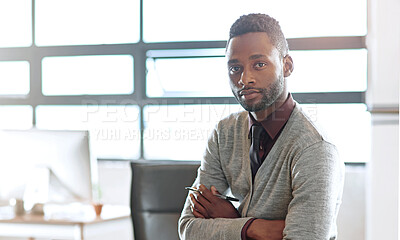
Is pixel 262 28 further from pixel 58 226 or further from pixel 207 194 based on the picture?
pixel 58 226

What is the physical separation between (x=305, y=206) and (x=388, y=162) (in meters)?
1.85

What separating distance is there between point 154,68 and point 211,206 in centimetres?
269

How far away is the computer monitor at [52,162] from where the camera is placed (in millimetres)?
2600

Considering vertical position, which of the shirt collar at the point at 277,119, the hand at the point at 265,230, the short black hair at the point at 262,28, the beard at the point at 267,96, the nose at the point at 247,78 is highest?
the short black hair at the point at 262,28

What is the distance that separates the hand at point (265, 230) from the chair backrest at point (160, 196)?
43cm

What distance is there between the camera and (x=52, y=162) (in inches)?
104

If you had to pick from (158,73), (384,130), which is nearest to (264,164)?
(384,130)

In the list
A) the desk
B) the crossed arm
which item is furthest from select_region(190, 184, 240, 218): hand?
the desk

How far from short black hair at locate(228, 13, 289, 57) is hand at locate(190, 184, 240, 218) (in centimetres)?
49

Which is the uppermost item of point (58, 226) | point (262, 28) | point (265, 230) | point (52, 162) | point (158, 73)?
point (158, 73)

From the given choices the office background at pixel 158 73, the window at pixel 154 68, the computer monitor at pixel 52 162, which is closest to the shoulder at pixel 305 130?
the computer monitor at pixel 52 162

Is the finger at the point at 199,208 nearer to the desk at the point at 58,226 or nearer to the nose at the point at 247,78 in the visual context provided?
the nose at the point at 247,78

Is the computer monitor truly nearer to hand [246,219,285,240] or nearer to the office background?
hand [246,219,285,240]

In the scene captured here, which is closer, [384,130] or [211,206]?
[211,206]
